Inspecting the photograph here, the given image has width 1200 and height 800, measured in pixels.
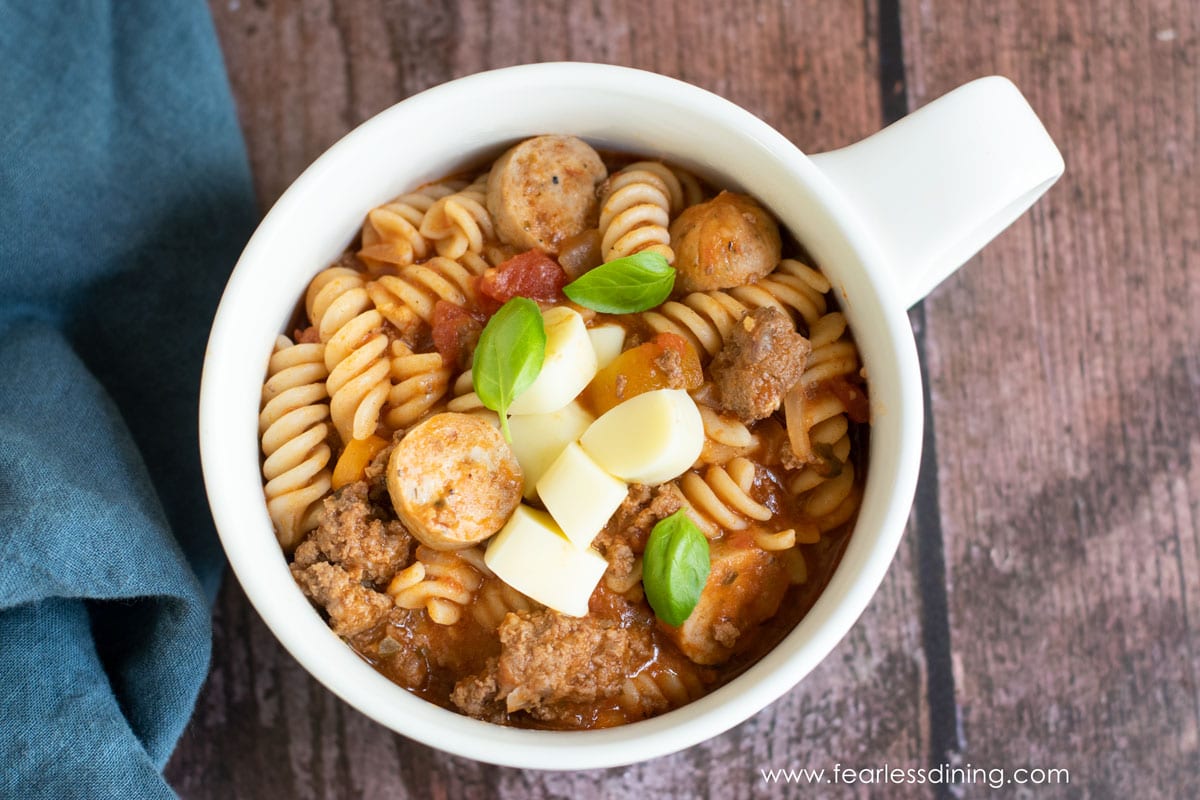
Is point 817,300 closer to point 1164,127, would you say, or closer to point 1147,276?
point 1147,276

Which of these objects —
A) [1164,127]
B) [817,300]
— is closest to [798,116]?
[817,300]

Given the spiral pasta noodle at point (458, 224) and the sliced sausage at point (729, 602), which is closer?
the sliced sausage at point (729, 602)

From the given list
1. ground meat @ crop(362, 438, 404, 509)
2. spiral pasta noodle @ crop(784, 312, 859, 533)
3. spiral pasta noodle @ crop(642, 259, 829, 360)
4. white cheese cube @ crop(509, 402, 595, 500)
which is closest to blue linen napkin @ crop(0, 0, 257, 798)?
ground meat @ crop(362, 438, 404, 509)

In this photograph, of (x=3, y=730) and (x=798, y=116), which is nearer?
(x=3, y=730)

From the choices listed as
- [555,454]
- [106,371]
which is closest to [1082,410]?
[555,454]

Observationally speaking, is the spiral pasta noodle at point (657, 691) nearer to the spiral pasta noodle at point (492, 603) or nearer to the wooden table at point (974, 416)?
the spiral pasta noodle at point (492, 603)

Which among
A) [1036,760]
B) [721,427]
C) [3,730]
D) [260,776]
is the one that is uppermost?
[721,427]

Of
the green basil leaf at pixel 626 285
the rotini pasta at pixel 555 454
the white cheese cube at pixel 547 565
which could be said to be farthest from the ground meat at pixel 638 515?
the green basil leaf at pixel 626 285

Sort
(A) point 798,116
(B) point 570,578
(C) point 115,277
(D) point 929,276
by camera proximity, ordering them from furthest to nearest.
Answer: (A) point 798,116, (C) point 115,277, (D) point 929,276, (B) point 570,578
